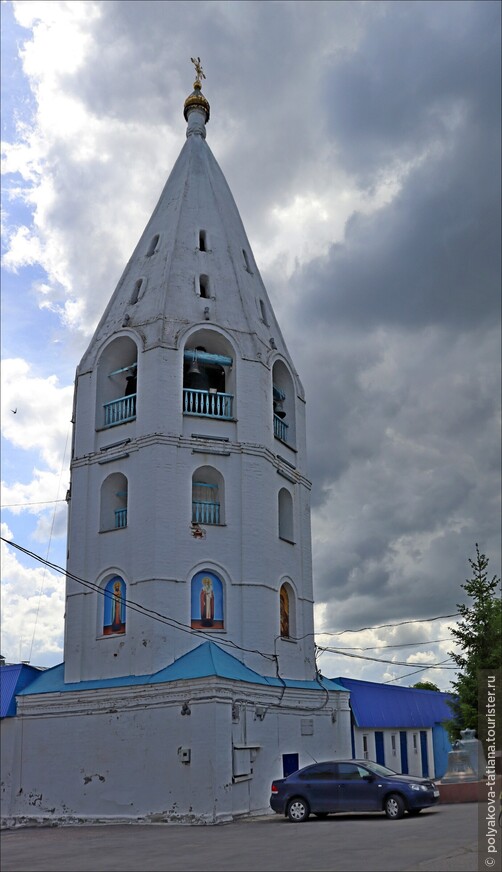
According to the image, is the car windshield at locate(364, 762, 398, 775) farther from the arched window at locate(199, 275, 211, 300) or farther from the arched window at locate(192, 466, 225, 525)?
the arched window at locate(199, 275, 211, 300)

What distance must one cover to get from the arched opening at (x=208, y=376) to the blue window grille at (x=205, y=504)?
7.52ft

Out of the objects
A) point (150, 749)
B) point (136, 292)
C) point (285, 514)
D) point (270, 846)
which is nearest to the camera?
point (270, 846)

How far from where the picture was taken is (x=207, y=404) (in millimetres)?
27297

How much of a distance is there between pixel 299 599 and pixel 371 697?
34.8ft

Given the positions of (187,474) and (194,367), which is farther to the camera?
(194,367)

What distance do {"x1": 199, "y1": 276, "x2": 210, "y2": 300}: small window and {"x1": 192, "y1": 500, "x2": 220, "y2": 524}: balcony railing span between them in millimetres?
7243

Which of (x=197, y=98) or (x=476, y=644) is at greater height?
(x=197, y=98)

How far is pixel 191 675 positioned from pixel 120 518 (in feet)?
21.1

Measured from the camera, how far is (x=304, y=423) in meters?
31.2

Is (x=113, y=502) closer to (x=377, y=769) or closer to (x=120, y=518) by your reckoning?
(x=120, y=518)

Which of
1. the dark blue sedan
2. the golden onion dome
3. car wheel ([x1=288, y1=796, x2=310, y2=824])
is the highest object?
the golden onion dome

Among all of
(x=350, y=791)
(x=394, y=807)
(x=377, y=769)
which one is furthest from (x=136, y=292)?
(x=394, y=807)

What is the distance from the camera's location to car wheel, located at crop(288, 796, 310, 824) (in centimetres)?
1981

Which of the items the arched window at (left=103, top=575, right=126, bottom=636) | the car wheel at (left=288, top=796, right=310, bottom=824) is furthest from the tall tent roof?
the car wheel at (left=288, top=796, right=310, bottom=824)
